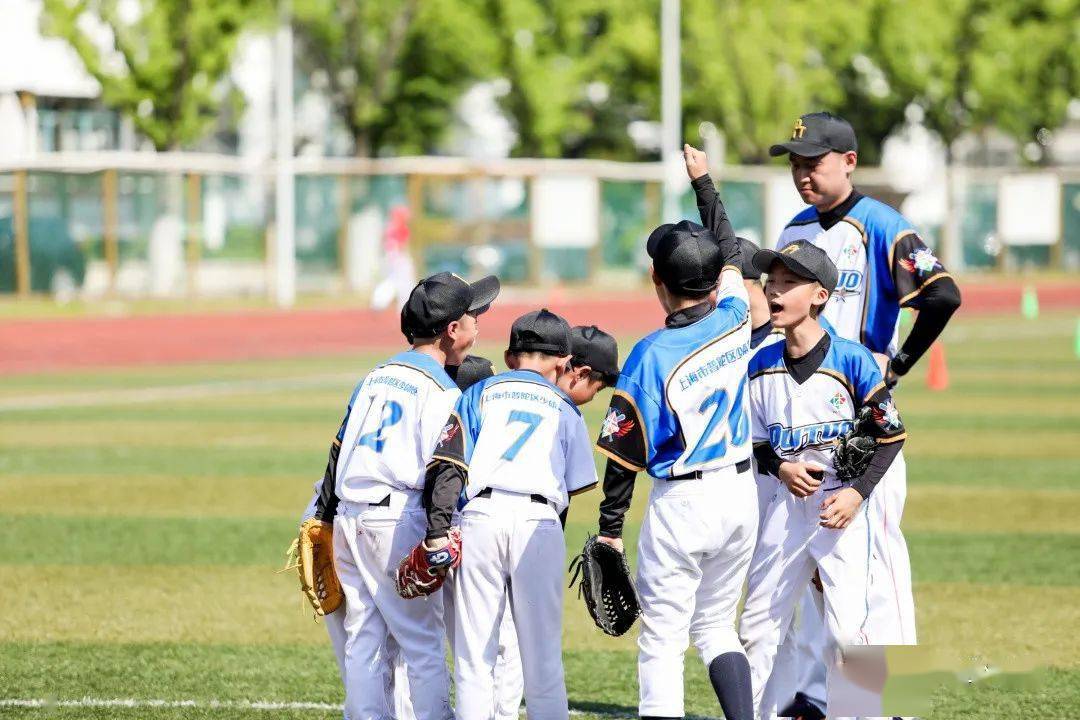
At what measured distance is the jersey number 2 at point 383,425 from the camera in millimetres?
5652

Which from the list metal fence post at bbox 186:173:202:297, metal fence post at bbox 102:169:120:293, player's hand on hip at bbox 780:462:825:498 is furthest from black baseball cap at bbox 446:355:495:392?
metal fence post at bbox 186:173:202:297

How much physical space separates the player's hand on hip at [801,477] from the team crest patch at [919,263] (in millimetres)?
1015

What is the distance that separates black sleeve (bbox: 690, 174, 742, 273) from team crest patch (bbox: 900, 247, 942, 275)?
672 mm

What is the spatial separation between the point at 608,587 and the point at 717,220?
4.92 feet

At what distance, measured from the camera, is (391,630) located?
5.73 meters

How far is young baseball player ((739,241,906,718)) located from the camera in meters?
5.61

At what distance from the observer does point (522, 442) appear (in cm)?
551

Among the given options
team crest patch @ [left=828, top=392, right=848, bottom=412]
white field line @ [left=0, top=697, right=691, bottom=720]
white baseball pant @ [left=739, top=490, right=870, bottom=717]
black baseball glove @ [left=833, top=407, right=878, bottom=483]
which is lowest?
white field line @ [left=0, top=697, right=691, bottom=720]

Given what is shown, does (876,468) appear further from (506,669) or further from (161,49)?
(161,49)

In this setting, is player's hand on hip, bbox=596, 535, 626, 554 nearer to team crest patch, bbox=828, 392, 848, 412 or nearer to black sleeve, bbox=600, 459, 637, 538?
black sleeve, bbox=600, 459, 637, 538

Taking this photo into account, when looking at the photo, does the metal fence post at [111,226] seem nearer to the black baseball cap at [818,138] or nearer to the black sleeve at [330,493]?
the black sleeve at [330,493]

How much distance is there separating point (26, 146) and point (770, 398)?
38437 mm

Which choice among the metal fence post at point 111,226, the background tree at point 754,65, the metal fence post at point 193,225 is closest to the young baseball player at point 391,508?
the metal fence post at point 111,226

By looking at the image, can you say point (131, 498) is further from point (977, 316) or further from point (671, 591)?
point (977, 316)
